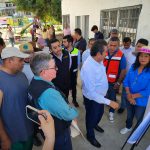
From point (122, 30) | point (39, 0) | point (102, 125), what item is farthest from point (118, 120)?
point (39, 0)

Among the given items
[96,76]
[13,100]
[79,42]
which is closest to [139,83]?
[96,76]

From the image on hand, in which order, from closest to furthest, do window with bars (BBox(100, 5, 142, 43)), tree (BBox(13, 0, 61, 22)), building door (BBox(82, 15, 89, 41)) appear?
window with bars (BBox(100, 5, 142, 43)) < building door (BBox(82, 15, 89, 41)) < tree (BBox(13, 0, 61, 22))

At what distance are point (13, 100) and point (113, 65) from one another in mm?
1939

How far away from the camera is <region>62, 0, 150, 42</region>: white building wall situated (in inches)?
182

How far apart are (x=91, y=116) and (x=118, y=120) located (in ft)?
3.65

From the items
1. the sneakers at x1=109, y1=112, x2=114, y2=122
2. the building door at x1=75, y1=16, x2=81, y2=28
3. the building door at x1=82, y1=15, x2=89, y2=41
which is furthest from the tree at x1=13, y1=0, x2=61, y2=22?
the sneakers at x1=109, y1=112, x2=114, y2=122

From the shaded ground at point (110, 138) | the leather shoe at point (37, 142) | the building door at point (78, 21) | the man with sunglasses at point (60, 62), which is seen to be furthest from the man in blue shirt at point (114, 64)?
the building door at point (78, 21)

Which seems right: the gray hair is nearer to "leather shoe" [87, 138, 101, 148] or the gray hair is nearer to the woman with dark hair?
the woman with dark hair

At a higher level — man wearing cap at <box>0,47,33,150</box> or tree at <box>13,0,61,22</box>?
tree at <box>13,0,61,22</box>

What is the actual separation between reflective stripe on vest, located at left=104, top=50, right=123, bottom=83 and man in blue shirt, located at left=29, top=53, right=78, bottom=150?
5.77 ft

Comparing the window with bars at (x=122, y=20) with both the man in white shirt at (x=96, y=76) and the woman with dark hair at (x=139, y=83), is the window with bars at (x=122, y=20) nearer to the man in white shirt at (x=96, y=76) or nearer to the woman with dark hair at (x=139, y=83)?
the woman with dark hair at (x=139, y=83)

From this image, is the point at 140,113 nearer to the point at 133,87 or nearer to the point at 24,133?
the point at 133,87

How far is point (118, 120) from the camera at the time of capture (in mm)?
3416

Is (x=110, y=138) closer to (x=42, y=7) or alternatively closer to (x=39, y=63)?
(x=39, y=63)
